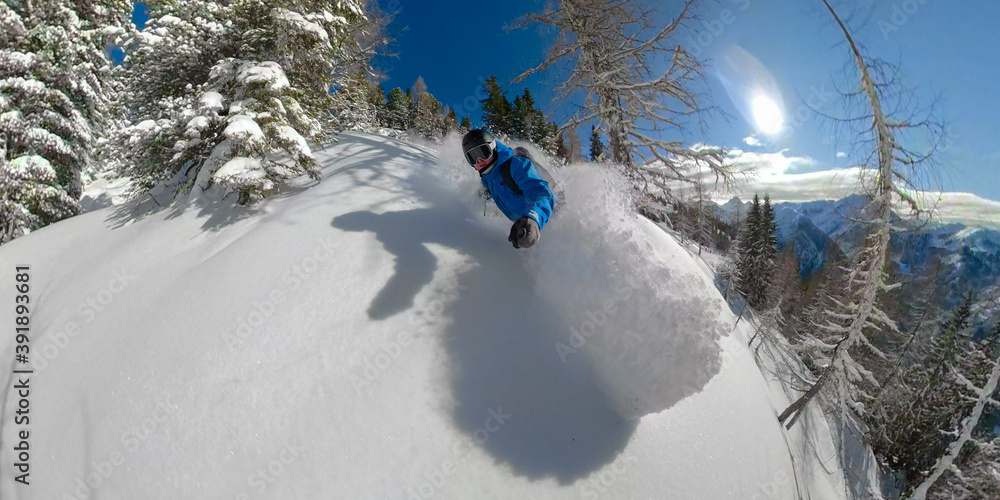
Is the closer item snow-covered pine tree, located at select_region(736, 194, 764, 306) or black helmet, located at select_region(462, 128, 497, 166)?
black helmet, located at select_region(462, 128, 497, 166)

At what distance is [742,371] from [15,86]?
614 inches

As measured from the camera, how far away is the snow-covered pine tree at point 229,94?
13.9ft

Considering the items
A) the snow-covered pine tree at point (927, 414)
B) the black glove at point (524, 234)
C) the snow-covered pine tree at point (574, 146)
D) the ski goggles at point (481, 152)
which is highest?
the snow-covered pine tree at point (574, 146)

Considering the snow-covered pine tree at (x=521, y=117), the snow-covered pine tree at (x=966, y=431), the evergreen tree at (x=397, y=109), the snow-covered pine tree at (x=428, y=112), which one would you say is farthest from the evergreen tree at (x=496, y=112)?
the snow-covered pine tree at (x=966, y=431)

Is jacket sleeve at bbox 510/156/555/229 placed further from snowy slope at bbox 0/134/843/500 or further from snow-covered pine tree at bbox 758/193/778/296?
snow-covered pine tree at bbox 758/193/778/296

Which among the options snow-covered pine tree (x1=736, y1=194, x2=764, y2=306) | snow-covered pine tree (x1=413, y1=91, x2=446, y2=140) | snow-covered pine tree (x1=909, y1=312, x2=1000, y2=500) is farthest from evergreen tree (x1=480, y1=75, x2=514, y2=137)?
snow-covered pine tree (x1=909, y1=312, x2=1000, y2=500)

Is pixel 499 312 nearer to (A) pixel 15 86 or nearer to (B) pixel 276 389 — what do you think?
(B) pixel 276 389

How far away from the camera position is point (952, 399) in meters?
19.9

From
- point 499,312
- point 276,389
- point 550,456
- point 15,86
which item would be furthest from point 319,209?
point 15,86

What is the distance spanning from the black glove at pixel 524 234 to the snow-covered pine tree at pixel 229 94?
3.03m

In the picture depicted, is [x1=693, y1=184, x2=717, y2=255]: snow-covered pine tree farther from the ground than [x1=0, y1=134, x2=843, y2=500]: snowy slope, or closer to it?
farther from the ground

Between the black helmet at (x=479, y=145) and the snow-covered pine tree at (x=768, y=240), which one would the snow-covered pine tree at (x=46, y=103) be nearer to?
the black helmet at (x=479, y=145)

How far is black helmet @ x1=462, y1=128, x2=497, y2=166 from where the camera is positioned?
121 inches

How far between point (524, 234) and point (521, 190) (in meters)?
0.69
